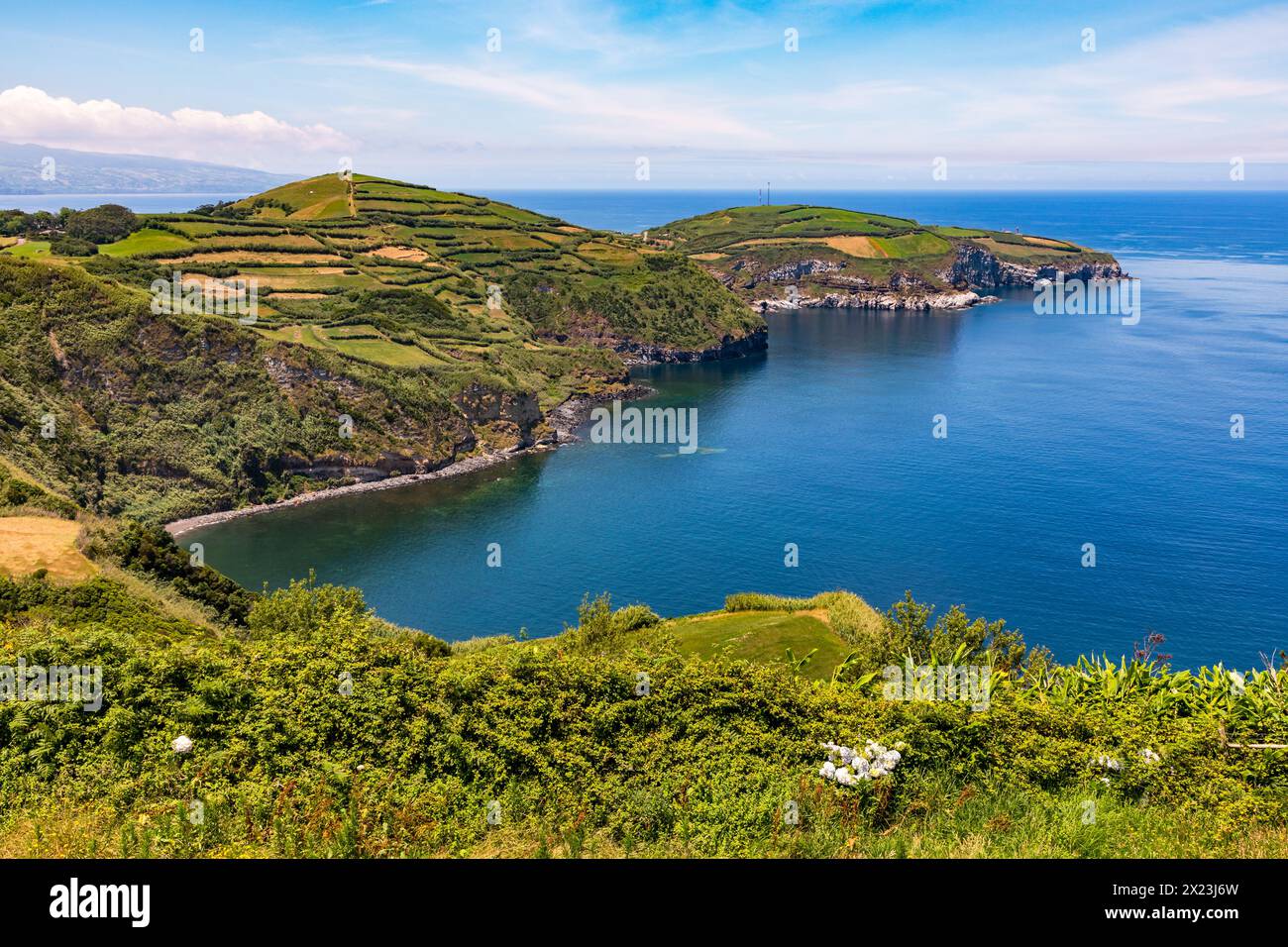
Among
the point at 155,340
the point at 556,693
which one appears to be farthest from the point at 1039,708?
the point at 155,340

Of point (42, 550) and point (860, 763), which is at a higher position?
point (42, 550)

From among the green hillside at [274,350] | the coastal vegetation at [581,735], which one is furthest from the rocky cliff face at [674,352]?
the coastal vegetation at [581,735]

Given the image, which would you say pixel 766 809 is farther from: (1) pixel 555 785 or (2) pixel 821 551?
(2) pixel 821 551

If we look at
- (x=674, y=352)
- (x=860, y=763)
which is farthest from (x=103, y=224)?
(x=860, y=763)

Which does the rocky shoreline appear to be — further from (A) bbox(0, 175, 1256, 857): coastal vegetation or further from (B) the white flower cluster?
(B) the white flower cluster

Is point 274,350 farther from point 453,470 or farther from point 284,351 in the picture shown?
point 453,470
